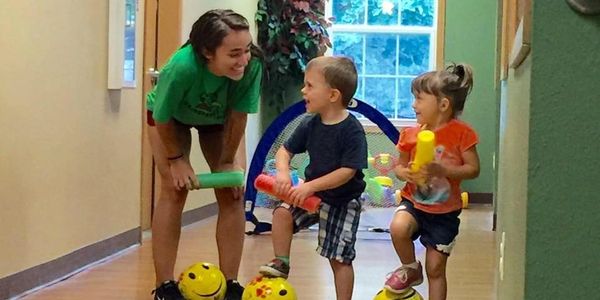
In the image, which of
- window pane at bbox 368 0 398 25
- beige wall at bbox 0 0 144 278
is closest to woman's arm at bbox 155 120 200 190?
beige wall at bbox 0 0 144 278

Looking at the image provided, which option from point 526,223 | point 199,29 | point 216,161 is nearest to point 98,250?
point 216,161

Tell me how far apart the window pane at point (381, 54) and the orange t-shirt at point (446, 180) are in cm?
527

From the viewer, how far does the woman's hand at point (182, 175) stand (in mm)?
2938

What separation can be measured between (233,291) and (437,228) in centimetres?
80

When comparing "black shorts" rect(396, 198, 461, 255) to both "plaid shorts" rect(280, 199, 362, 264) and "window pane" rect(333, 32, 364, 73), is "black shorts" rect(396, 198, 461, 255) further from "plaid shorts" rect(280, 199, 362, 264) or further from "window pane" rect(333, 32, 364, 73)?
"window pane" rect(333, 32, 364, 73)

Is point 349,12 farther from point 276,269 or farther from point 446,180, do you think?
point 446,180

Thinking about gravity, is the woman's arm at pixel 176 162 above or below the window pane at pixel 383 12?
below

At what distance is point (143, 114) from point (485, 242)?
1.98 meters

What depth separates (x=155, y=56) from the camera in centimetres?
520

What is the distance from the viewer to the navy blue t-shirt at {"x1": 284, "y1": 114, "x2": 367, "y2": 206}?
276cm

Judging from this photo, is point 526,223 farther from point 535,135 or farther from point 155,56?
point 155,56

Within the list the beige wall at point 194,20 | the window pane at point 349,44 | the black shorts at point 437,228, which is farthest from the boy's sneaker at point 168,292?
the window pane at point 349,44

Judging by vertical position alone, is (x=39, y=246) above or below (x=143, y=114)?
below

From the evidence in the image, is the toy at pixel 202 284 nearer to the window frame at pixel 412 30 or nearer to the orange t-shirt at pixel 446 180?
the orange t-shirt at pixel 446 180
